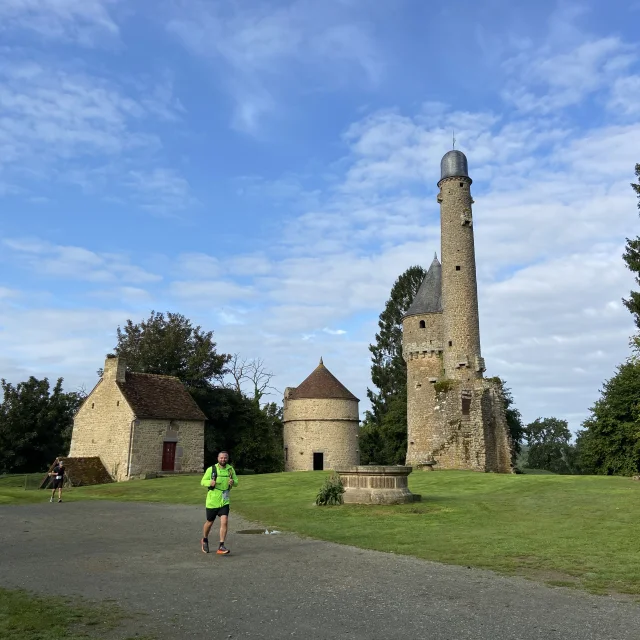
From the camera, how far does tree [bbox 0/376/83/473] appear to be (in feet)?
123

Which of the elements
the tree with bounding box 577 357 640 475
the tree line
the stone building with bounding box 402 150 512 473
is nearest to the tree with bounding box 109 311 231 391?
the tree line

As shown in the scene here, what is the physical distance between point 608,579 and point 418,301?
109ft

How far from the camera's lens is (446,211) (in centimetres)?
3672

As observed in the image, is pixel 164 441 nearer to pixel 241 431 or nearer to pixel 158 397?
pixel 158 397

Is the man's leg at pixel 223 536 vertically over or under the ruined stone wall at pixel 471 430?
under

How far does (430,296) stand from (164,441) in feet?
64.6

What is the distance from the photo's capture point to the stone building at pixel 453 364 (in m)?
31.1

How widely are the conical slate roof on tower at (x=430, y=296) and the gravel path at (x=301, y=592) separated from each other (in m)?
29.6

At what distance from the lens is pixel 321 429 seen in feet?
132

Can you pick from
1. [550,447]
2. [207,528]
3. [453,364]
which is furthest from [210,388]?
[550,447]

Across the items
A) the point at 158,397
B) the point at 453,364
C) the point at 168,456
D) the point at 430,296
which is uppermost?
the point at 430,296

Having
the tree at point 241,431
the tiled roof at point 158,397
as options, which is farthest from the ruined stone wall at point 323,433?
the tiled roof at point 158,397

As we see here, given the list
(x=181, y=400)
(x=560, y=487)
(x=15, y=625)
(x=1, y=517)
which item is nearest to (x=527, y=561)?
(x=15, y=625)

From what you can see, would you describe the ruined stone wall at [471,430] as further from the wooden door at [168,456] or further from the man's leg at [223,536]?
the man's leg at [223,536]
